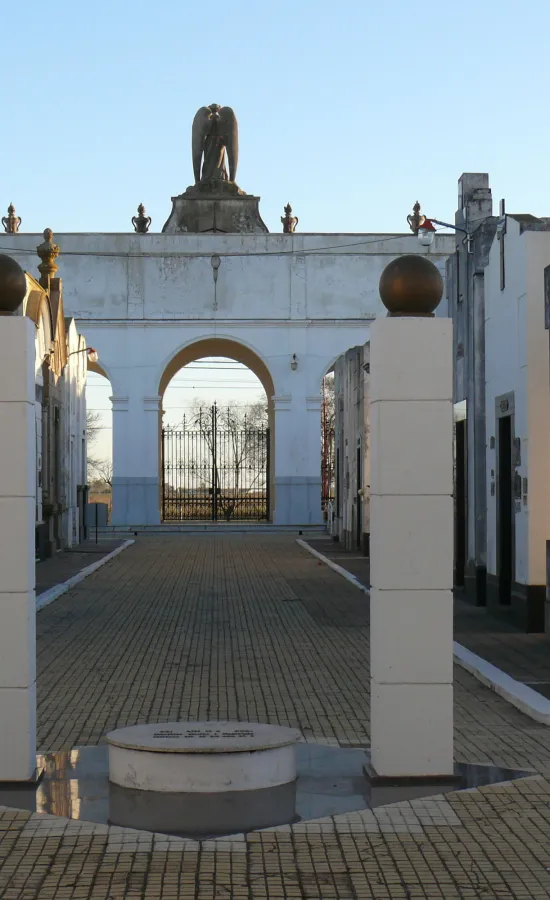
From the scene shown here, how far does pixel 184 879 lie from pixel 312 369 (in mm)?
36111

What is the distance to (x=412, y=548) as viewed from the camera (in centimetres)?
696

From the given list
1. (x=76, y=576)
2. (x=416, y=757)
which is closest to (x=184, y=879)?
(x=416, y=757)

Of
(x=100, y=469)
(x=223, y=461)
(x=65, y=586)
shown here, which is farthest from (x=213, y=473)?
(x=100, y=469)

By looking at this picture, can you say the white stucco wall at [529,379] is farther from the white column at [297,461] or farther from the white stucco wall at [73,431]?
the white column at [297,461]

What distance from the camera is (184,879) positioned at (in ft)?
17.9

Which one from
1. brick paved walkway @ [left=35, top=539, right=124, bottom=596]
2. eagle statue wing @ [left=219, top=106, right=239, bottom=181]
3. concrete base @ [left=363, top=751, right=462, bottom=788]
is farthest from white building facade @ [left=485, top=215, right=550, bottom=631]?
eagle statue wing @ [left=219, top=106, right=239, bottom=181]

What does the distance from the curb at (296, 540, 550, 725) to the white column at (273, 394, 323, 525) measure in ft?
92.3

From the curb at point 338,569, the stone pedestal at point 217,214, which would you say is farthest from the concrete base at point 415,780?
the stone pedestal at point 217,214

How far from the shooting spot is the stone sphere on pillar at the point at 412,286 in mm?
7094

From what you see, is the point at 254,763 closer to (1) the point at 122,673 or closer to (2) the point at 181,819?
(2) the point at 181,819

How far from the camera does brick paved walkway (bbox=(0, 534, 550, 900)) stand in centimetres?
548

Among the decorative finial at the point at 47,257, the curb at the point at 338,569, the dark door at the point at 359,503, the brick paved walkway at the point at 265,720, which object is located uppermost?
the decorative finial at the point at 47,257

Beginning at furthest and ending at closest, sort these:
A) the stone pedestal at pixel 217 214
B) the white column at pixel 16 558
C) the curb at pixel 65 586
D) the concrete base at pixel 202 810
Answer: the stone pedestal at pixel 217 214 → the curb at pixel 65 586 → the white column at pixel 16 558 → the concrete base at pixel 202 810

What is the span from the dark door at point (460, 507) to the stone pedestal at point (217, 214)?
77.8 ft
